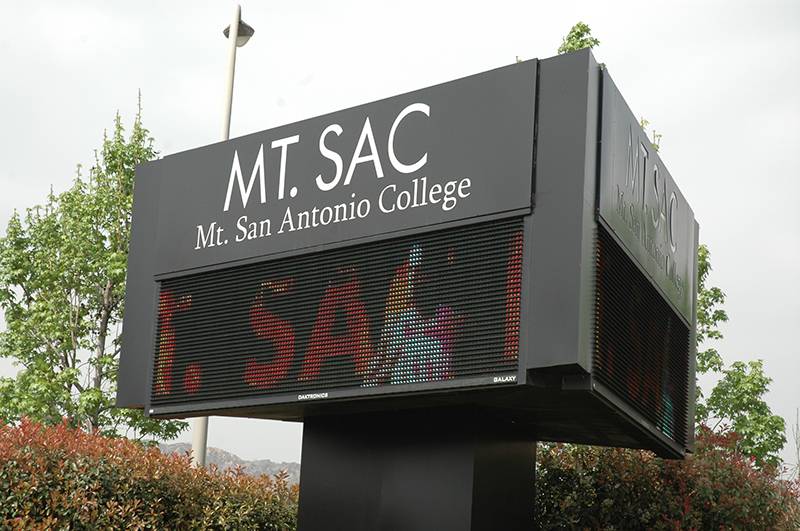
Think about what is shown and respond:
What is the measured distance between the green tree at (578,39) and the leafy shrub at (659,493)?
24.6 ft

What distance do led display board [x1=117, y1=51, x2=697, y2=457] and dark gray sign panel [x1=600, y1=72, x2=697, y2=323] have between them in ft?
0.13

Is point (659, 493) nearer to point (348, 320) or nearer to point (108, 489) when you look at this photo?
point (348, 320)

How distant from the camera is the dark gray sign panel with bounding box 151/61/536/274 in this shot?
30.8 feet

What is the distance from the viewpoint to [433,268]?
9414mm

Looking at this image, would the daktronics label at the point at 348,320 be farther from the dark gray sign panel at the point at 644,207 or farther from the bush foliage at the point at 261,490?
the bush foliage at the point at 261,490

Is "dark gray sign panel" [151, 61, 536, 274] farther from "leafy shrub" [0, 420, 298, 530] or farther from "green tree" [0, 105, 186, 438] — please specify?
"green tree" [0, 105, 186, 438]

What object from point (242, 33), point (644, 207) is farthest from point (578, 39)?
point (644, 207)

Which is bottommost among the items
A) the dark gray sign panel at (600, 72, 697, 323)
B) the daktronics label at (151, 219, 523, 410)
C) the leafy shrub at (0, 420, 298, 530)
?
the leafy shrub at (0, 420, 298, 530)

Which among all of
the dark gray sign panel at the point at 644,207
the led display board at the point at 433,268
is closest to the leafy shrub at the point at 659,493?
the led display board at the point at 433,268

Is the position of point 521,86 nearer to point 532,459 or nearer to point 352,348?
point 352,348

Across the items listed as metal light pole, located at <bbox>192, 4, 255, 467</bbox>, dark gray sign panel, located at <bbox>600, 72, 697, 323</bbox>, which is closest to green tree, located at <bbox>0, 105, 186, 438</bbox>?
metal light pole, located at <bbox>192, 4, 255, 467</bbox>

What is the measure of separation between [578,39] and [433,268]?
10.9m

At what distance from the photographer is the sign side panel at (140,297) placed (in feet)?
37.7

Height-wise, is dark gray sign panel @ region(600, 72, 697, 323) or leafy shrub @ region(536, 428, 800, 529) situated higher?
dark gray sign panel @ region(600, 72, 697, 323)
